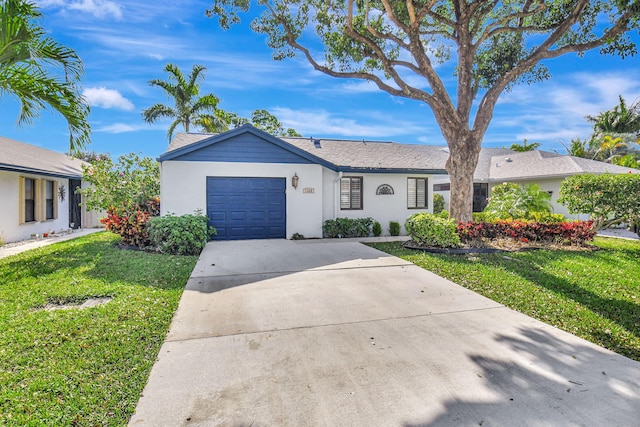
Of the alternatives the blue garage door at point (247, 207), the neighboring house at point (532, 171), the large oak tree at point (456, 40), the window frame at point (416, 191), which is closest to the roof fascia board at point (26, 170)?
the blue garage door at point (247, 207)

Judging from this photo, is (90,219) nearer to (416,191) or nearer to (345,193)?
(345,193)

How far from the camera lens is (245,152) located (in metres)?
11.6

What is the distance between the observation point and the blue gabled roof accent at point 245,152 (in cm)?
1072

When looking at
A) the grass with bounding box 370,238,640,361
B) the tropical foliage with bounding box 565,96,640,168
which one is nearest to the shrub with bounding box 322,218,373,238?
the grass with bounding box 370,238,640,361

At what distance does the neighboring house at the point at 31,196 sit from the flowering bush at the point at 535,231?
14.0 metres

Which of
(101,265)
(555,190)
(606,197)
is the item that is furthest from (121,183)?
(555,190)

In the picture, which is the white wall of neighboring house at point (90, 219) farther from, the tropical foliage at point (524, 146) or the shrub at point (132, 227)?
the tropical foliage at point (524, 146)

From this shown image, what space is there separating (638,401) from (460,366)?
136cm

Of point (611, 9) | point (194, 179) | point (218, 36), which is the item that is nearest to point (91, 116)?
point (194, 179)

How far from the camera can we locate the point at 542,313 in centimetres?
489

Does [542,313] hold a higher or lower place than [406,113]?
lower

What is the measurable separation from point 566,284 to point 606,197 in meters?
6.13

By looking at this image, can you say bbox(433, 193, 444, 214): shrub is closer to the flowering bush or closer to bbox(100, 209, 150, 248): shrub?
the flowering bush

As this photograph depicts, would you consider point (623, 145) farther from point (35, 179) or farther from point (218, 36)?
point (35, 179)
